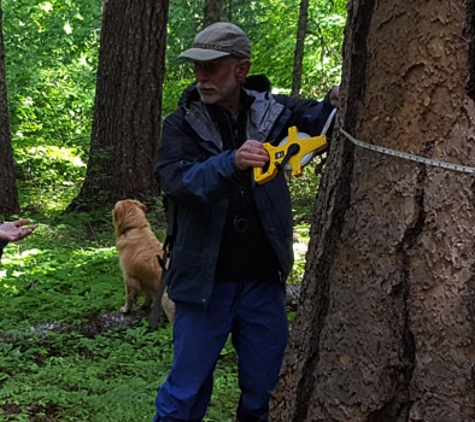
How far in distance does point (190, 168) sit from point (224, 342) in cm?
93

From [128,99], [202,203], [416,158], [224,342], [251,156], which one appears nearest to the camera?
[416,158]

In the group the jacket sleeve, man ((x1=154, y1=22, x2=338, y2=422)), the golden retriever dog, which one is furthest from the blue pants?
the golden retriever dog

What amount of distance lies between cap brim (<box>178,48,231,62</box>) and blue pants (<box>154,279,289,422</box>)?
1087 mm

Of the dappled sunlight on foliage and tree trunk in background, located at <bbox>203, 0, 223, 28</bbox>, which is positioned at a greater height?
tree trunk in background, located at <bbox>203, 0, 223, 28</bbox>

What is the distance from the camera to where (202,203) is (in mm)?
3029

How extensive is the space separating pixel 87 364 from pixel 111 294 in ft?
6.64

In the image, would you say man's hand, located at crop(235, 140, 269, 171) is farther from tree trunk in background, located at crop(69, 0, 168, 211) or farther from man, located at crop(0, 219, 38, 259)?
tree trunk in background, located at crop(69, 0, 168, 211)

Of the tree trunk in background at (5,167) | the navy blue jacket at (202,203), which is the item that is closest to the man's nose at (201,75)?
the navy blue jacket at (202,203)

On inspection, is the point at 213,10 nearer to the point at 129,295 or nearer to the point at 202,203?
the point at 129,295

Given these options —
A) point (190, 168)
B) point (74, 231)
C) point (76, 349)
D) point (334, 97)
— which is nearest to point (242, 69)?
point (334, 97)

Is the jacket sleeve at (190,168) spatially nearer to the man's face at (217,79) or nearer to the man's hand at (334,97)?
the man's face at (217,79)

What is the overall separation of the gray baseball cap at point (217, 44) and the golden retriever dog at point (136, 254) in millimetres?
3499

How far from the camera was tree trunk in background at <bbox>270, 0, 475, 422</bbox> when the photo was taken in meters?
2.11

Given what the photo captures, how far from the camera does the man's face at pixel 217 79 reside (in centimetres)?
329
